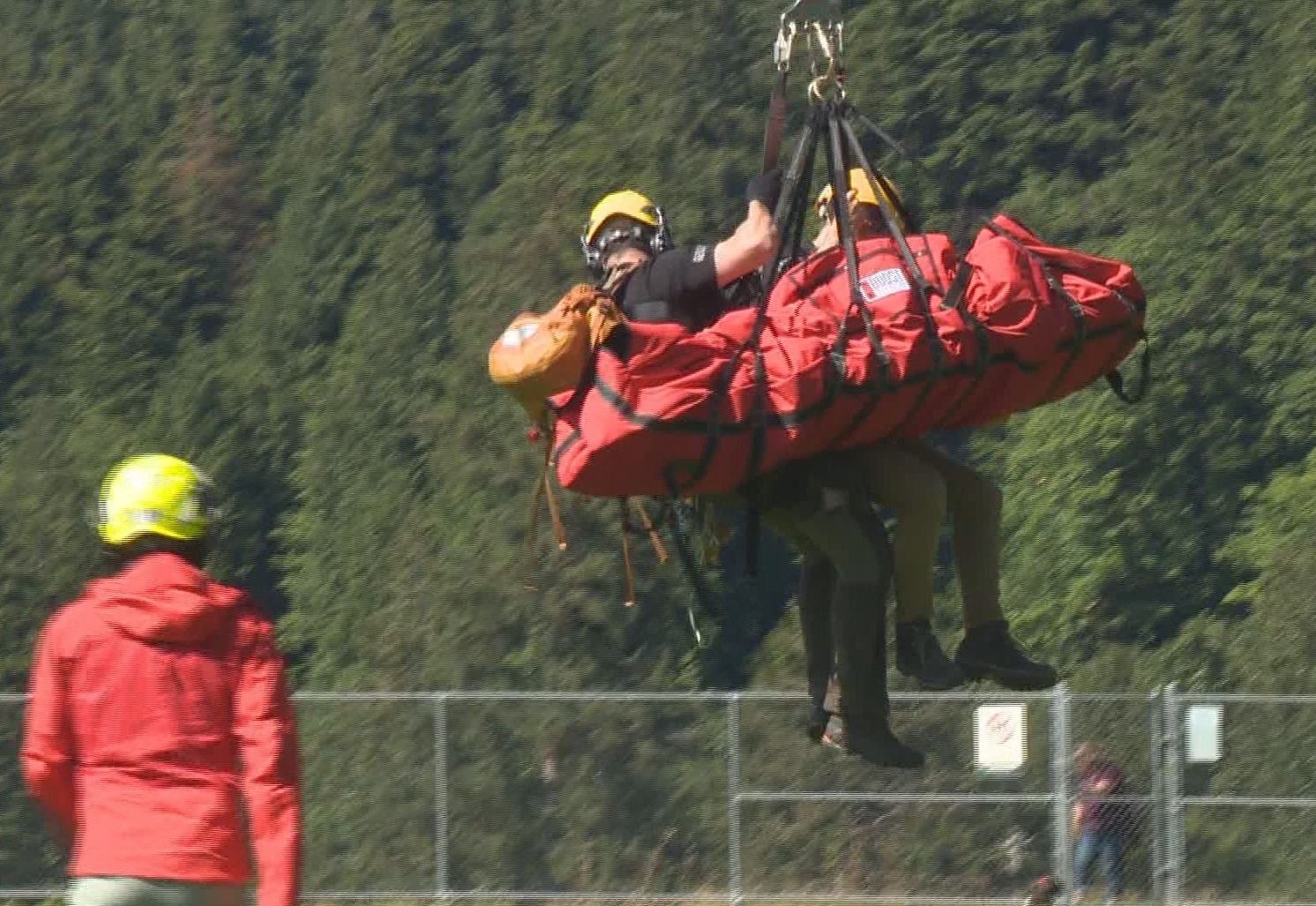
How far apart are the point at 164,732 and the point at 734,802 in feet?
29.6

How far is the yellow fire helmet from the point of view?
18.9 ft

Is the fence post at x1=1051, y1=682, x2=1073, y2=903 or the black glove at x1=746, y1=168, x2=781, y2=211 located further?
the fence post at x1=1051, y1=682, x2=1073, y2=903

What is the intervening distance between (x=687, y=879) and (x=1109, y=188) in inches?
753

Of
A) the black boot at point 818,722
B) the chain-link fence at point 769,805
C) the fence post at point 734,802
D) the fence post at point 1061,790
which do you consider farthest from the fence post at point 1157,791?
the black boot at point 818,722

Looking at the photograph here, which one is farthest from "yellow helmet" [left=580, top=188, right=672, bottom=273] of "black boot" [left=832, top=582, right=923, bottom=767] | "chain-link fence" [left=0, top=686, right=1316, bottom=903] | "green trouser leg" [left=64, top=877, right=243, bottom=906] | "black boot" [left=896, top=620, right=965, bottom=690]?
"chain-link fence" [left=0, top=686, right=1316, bottom=903]

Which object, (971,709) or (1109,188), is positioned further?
(1109,188)

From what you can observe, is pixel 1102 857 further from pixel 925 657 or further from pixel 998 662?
pixel 925 657

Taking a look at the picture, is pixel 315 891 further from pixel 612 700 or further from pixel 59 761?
pixel 59 761

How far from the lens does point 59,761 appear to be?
4406 millimetres

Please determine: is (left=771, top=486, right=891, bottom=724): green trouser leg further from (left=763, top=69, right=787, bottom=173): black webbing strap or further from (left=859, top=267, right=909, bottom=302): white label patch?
(left=763, top=69, right=787, bottom=173): black webbing strap

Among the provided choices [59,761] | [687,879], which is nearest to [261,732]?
[59,761]

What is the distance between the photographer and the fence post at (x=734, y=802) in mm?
13109

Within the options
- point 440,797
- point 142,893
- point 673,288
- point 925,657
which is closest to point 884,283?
point 673,288

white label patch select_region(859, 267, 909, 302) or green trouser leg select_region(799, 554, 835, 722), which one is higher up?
white label patch select_region(859, 267, 909, 302)
